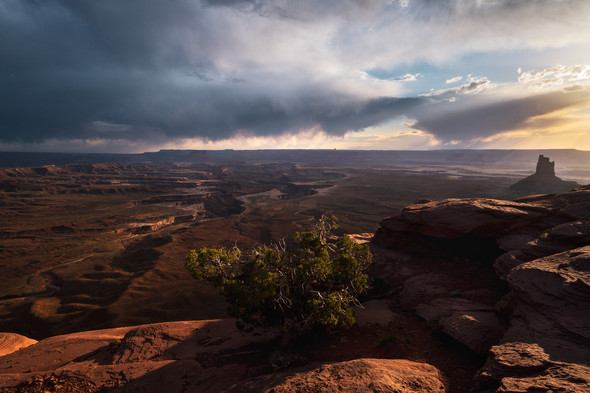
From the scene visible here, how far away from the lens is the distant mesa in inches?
3826

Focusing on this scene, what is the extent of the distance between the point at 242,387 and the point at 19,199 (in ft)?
475

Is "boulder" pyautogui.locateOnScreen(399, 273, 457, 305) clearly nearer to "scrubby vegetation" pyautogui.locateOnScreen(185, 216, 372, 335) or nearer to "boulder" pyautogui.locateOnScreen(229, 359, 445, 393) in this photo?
"scrubby vegetation" pyautogui.locateOnScreen(185, 216, 372, 335)

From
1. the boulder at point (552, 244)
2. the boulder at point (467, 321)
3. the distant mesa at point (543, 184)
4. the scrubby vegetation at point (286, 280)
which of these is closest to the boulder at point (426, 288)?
the boulder at point (467, 321)

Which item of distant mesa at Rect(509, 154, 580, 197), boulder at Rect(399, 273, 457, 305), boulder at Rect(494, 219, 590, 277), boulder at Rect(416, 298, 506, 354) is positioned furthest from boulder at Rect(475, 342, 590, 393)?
distant mesa at Rect(509, 154, 580, 197)

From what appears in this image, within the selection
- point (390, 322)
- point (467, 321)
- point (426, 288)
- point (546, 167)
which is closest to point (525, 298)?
point (467, 321)

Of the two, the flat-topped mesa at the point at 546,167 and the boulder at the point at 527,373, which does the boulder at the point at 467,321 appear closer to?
the boulder at the point at 527,373

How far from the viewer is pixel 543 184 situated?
10056 cm

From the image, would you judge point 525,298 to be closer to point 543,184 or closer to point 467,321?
point 467,321

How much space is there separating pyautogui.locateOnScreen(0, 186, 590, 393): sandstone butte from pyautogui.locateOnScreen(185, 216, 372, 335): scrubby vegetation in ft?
6.49

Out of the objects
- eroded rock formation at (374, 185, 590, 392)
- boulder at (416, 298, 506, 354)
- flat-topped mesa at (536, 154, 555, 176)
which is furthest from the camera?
flat-topped mesa at (536, 154, 555, 176)

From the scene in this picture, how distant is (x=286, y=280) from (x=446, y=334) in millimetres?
7382

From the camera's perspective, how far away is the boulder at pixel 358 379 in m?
7.48

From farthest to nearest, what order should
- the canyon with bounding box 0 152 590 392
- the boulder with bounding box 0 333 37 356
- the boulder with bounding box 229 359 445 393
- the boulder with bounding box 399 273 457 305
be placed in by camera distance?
the boulder with bounding box 0 333 37 356
the boulder with bounding box 399 273 457 305
the canyon with bounding box 0 152 590 392
the boulder with bounding box 229 359 445 393

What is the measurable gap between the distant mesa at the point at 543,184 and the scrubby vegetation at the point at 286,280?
117 meters
